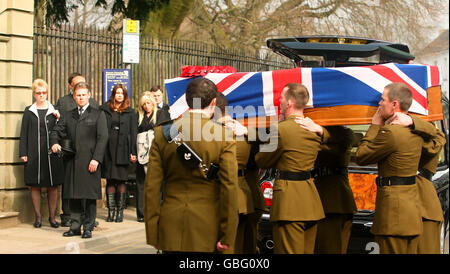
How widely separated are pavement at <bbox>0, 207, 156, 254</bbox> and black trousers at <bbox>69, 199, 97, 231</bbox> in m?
0.16

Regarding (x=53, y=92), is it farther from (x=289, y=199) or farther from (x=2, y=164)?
(x=289, y=199)

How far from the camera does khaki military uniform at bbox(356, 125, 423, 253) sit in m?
5.48

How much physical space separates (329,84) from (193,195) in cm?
204

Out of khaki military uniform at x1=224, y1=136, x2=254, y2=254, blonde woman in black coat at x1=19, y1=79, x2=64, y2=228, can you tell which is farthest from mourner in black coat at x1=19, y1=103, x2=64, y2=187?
khaki military uniform at x1=224, y1=136, x2=254, y2=254

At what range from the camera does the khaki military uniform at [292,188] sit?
5.48 meters

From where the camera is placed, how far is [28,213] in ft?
33.4

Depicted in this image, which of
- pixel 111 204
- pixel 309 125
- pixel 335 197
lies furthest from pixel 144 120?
pixel 309 125

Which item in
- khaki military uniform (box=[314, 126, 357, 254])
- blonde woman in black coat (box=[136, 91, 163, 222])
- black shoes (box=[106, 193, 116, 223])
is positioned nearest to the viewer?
khaki military uniform (box=[314, 126, 357, 254])

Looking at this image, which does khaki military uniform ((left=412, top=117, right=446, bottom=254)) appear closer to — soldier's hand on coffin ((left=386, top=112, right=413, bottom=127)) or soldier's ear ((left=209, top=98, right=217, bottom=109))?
soldier's hand on coffin ((left=386, top=112, right=413, bottom=127))

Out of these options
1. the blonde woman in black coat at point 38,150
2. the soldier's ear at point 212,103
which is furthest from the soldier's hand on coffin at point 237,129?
the blonde woman in black coat at point 38,150

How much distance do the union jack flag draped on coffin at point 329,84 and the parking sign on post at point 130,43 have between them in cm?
569

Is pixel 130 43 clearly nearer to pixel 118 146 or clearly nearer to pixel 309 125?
pixel 118 146

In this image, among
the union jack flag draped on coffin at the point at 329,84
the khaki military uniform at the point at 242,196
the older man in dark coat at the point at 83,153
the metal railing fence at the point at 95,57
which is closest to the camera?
the khaki military uniform at the point at 242,196

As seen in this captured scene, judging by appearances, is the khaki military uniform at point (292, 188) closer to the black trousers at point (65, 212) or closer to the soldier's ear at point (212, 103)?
the soldier's ear at point (212, 103)
